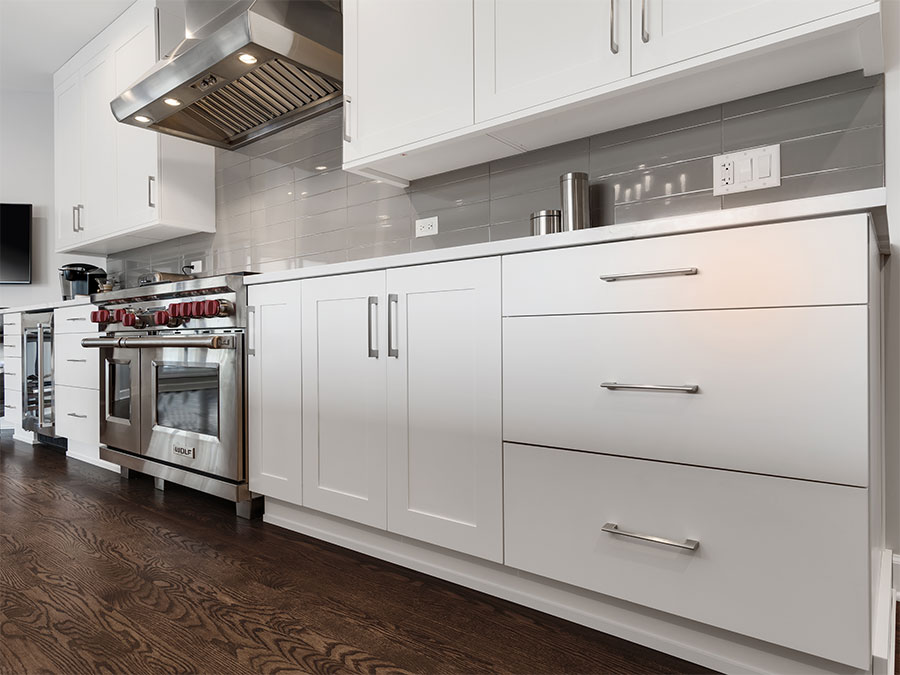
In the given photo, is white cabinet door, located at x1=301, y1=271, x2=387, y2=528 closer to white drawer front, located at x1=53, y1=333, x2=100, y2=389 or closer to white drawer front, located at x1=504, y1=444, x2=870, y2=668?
white drawer front, located at x1=504, y1=444, x2=870, y2=668

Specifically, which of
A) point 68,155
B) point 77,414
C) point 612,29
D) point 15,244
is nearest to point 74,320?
point 77,414

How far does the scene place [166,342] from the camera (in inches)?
95.0

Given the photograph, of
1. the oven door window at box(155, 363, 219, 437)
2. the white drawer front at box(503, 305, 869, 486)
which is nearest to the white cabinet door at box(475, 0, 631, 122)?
the white drawer front at box(503, 305, 869, 486)

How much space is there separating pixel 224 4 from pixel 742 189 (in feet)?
7.92

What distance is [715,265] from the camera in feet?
3.57

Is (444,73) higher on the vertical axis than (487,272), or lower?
higher

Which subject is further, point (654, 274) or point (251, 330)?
point (251, 330)

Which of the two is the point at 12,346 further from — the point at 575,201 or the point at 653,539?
the point at 653,539

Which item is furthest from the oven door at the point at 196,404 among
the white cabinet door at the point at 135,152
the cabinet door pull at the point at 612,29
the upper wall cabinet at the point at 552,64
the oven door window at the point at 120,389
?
the cabinet door pull at the point at 612,29

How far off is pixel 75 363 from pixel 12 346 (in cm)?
113

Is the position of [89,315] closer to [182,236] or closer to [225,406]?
[182,236]

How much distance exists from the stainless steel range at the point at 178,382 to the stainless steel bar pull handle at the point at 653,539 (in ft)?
4.69

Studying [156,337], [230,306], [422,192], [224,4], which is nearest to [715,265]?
[422,192]

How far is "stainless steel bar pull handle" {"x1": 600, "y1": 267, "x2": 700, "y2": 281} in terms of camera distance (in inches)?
43.6
